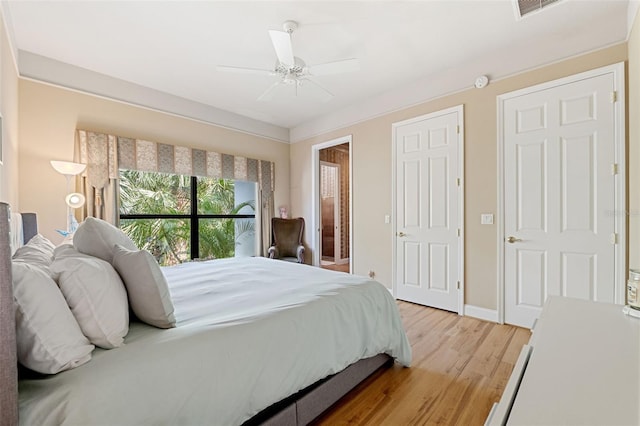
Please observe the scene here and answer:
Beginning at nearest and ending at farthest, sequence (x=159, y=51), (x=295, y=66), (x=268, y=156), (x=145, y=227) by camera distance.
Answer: (x=295, y=66), (x=159, y=51), (x=145, y=227), (x=268, y=156)

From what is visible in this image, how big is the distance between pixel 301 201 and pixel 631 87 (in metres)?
4.19

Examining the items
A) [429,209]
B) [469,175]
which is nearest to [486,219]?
[469,175]

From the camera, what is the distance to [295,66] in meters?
2.45

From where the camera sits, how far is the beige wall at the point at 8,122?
2.09 metres

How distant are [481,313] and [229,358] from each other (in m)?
2.91

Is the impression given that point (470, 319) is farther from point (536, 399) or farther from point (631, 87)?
point (536, 399)

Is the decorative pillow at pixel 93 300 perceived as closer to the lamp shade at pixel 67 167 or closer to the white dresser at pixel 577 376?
the white dresser at pixel 577 376

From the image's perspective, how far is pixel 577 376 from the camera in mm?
777

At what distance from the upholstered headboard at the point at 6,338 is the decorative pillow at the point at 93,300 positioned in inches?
10.0

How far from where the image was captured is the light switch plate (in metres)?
2.99

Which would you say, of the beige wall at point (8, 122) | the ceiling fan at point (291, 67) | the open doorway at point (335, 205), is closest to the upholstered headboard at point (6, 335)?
the beige wall at point (8, 122)

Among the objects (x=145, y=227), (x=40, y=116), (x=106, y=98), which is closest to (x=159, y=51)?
(x=106, y=98)

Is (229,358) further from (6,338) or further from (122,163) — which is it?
(122,163)

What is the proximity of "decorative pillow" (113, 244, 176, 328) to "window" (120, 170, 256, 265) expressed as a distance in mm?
2862
